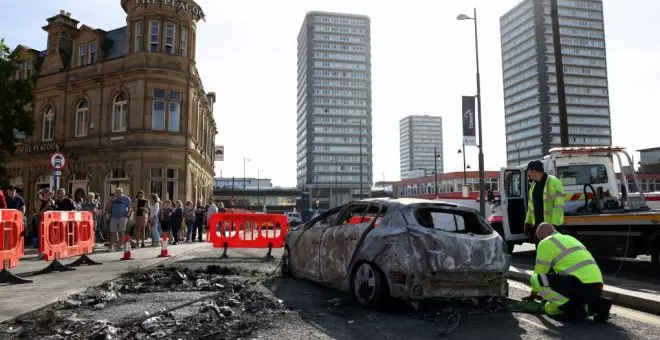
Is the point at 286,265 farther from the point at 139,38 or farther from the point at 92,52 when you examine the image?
the point at 92,52

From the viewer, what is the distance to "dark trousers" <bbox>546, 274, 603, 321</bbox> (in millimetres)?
5012

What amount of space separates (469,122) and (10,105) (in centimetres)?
2433

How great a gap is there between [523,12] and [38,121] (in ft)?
402

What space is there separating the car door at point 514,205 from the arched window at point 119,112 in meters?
20.9

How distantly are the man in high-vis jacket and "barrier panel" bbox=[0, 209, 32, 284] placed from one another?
8157mm

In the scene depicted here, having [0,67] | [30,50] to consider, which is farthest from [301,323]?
[30,50]

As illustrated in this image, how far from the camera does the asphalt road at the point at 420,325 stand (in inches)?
176

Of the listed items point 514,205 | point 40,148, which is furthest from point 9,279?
point 40,148

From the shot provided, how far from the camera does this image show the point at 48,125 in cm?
2878

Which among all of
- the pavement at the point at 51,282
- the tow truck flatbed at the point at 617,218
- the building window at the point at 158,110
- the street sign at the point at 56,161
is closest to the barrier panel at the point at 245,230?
the pavement at the point at 51,282

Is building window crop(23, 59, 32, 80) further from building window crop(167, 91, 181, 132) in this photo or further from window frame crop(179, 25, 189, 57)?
building window crop(167, 91, 181, 132)

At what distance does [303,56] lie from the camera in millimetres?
140250

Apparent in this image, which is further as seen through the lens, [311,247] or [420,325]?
[311,247]

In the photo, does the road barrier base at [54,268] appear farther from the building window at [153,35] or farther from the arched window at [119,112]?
the building window at [153,35]
